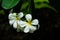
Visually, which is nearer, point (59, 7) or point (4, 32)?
point (59, 7)

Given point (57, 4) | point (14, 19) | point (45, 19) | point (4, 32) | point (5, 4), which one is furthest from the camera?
point (4, 32)

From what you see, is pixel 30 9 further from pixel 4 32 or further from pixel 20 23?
pixel 4 32

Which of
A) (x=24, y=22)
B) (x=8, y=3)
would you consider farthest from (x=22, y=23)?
(x=8, y=3)

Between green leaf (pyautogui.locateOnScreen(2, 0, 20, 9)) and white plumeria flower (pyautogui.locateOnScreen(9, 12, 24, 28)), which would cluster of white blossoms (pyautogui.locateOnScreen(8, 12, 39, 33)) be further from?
green leaf (pyautogui.locateOnScreen(2, 0, 20, 9))

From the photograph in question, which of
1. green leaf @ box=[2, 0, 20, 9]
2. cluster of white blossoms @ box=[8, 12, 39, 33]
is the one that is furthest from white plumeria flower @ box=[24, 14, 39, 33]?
green leaf @ box=[2, 0, 20, 9]

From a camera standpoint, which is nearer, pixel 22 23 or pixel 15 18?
pixel 22 23

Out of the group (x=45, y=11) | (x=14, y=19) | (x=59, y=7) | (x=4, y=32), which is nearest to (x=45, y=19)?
(x=45, y=11)

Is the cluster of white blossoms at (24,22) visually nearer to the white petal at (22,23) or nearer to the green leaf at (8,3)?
the white petal at (22,23)

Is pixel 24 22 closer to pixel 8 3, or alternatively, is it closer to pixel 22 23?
pixel 22 23

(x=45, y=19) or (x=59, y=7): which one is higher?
(x=59, y=7)
